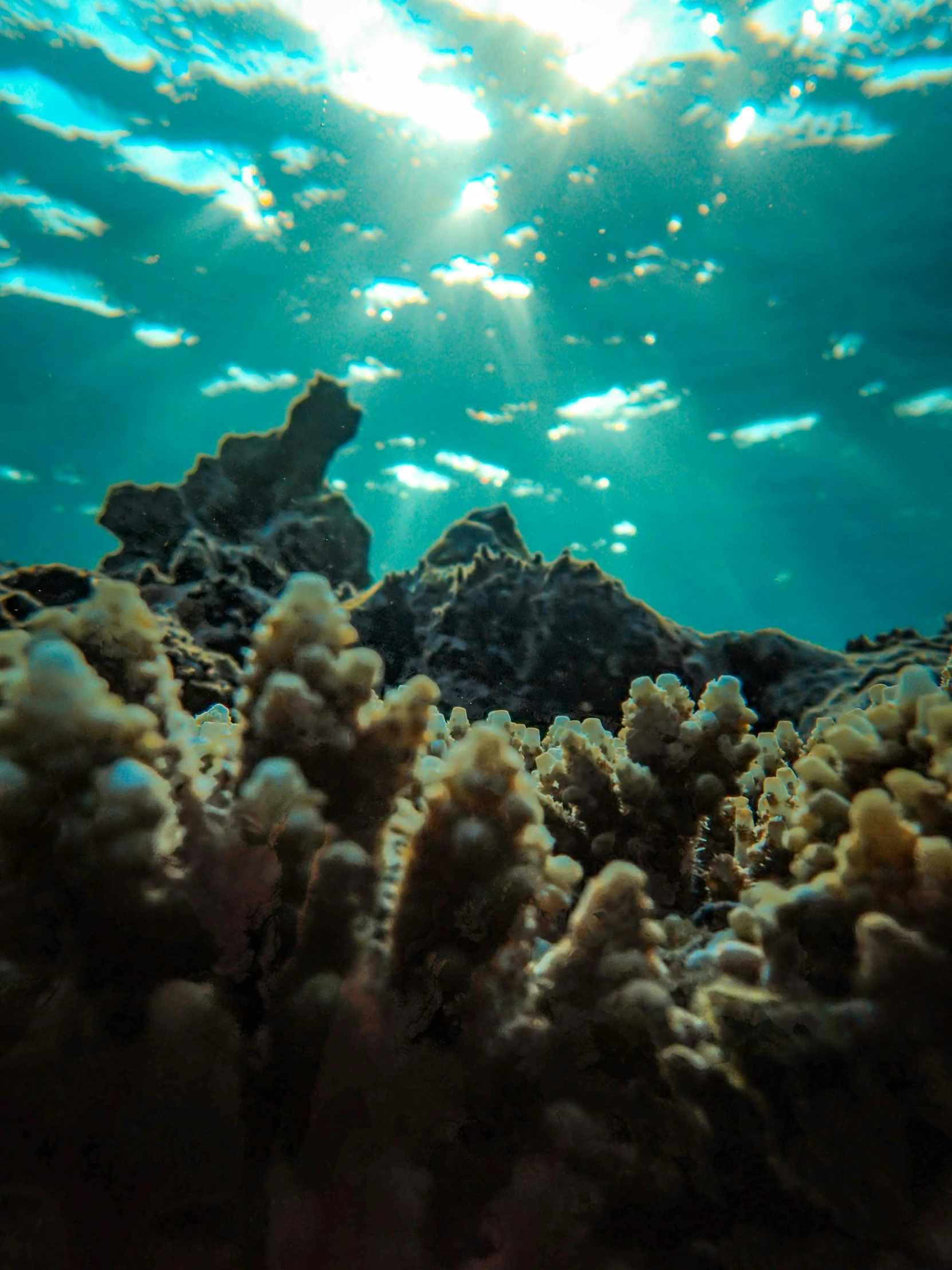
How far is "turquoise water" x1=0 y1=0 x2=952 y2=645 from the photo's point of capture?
1105 cm

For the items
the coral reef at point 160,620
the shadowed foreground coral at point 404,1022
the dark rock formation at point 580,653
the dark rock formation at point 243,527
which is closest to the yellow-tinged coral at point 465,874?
the shadowed foreground coral at point 404,1022

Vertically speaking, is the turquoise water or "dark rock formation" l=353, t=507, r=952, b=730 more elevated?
the turquoise water

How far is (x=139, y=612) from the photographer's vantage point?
1.09m

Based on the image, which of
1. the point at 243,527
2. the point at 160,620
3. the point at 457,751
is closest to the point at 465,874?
the point at 457,751

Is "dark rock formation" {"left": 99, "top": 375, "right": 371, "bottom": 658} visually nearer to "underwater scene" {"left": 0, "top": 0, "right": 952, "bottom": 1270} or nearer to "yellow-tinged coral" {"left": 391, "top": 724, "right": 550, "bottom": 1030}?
"underwater scene" {"left": 0, "top": 0, "right": 952, "bottom": 1270}

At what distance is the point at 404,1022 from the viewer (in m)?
0.91

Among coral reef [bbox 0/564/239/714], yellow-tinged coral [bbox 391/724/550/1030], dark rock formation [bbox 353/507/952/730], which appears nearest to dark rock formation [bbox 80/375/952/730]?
dark rock formation [bbox 353/507/952/730]

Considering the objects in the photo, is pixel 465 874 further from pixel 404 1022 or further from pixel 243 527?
pixel 243 527

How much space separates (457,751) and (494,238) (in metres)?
18.2

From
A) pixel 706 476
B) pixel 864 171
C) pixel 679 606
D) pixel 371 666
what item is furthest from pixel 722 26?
pixel 679 606

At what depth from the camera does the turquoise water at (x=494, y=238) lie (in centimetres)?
1105

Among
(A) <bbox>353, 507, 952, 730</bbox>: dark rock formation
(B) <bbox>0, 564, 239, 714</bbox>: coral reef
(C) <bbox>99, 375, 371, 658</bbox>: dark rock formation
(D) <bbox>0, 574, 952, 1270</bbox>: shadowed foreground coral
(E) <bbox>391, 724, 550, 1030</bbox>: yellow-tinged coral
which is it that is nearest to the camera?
(D) <bbox>0, 574, 952, 1270</bbox>: shadowed foreground coral

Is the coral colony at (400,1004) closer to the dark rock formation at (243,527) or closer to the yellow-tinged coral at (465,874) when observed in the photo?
the yellow-tinged coral at (465,874)

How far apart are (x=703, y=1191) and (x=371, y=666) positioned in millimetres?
855
